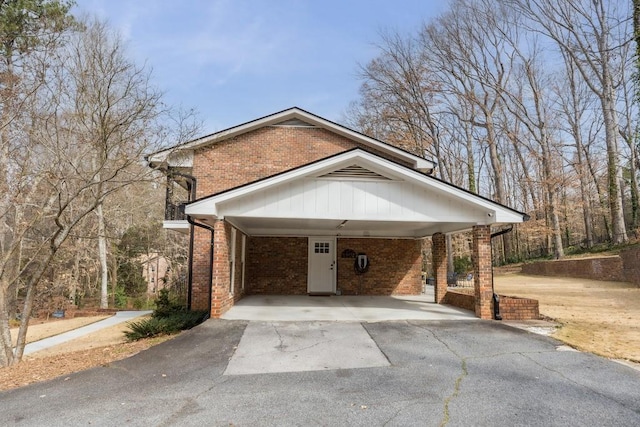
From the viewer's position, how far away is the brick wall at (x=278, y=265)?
14.0 m

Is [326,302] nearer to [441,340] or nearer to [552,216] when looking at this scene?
[441,340]

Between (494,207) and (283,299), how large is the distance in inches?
281

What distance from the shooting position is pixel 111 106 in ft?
27.2

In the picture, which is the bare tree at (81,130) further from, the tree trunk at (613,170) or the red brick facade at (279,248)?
the tree trunk at (613,170)

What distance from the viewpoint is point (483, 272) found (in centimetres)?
923

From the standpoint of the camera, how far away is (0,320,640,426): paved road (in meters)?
4.05

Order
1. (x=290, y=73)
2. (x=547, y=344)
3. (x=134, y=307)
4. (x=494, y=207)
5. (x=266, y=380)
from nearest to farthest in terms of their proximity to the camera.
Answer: (x=266, y=380) < (x=547, y=344) < (x=494, y=207) < (x=290, y=73) < (x=134, y=307)

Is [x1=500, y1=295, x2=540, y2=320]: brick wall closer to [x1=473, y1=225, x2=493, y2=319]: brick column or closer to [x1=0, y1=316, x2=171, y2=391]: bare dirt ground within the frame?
[x1=473, y1=225, x2=493, y2=319]: brick column

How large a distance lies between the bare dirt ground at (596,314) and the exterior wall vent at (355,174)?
491cm

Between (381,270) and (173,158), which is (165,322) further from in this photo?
(381,270)

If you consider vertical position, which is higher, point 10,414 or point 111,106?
point 111,106

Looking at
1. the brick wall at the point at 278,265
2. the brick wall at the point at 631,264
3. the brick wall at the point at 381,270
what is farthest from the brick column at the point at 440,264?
the brick wall at the point at 631,264

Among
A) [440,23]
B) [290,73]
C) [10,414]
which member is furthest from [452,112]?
[10,414]

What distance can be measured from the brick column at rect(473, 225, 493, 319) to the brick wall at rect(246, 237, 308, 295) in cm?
654
